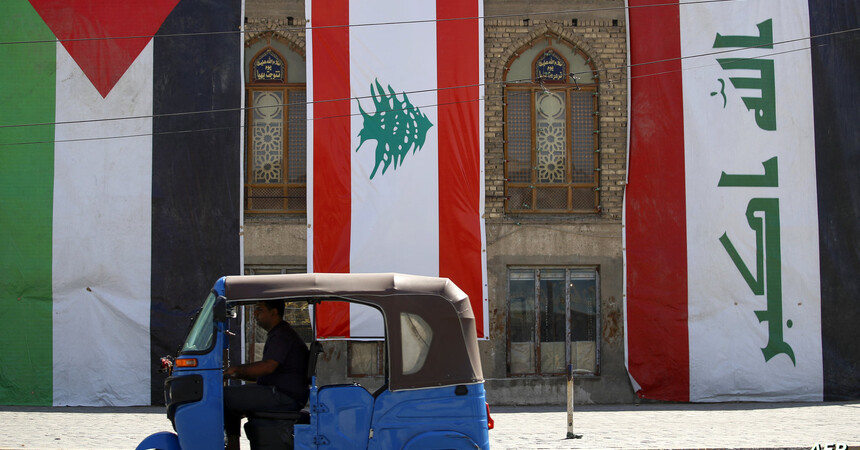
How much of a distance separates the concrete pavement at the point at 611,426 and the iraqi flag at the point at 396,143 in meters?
2.86

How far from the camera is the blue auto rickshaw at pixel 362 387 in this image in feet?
21.0

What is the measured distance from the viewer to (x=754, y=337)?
14414 mm

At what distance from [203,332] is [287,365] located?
2.39 feet

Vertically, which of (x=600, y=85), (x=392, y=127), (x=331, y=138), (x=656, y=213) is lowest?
(x=656, y=213)

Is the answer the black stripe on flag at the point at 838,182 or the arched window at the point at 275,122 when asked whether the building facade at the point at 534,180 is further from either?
the black stripe on flag at the point at 838,182

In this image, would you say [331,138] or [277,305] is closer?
[277,305]

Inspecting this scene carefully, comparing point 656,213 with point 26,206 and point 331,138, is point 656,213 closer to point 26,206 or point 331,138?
point 331,138

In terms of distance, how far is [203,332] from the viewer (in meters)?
6.53

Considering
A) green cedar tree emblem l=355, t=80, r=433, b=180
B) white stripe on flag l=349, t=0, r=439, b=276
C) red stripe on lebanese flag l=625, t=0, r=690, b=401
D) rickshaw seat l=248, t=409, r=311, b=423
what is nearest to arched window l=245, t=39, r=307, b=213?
white stripe on flag l=349, t=0, r=439, b=276

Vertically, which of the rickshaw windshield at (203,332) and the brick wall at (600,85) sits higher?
the brick wall at (600,85)

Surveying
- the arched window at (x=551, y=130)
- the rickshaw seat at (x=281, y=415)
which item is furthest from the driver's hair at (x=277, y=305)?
the arched window at (x=551, y=130)

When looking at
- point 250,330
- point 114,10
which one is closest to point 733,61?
point 250,330

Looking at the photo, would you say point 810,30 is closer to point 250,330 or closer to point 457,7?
point 457,7

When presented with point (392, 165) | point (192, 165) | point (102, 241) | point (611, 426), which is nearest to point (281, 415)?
point (611, 426)
